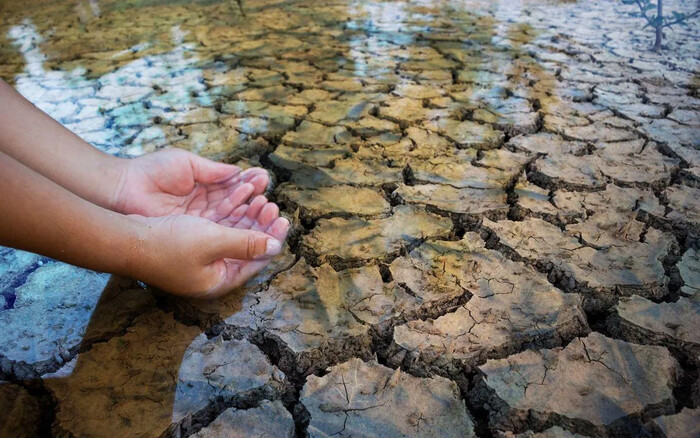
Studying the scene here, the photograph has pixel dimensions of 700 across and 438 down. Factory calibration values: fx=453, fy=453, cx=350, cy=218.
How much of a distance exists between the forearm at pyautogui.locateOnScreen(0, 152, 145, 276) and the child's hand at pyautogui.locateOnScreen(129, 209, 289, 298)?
2 cm

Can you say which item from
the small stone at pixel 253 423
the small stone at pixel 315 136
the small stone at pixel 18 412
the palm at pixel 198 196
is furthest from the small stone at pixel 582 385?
the small stone at pixel 315 136

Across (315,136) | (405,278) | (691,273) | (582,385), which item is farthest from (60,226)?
(691,273)

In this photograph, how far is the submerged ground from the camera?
0.95m

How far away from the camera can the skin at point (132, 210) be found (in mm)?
903

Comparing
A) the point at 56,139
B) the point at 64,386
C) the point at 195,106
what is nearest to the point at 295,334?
the point at 64,386

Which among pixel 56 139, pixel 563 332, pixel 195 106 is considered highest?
pixel 56 139

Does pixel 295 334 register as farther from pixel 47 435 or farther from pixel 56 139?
pixel 56 139

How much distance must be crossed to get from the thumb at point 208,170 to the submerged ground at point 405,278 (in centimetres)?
26

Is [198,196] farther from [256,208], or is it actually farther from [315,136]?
[315,136]

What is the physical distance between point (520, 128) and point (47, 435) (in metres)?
2.12

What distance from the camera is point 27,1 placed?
5898 mm

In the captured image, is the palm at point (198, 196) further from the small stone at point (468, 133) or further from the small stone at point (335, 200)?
the small stone at point (468, 133)

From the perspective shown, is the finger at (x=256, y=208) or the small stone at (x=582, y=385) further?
Answer: the finger at (x=256, y=208)

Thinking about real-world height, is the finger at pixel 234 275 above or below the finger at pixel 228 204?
below
